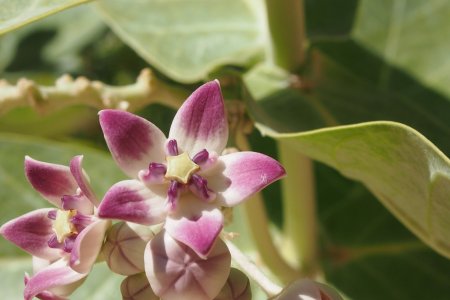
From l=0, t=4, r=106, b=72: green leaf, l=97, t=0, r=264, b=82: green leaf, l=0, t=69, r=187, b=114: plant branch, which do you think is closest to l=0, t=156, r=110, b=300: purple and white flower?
l=0, t=69, r=187, b=114: plant branch

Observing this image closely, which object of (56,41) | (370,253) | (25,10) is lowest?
(370,253)

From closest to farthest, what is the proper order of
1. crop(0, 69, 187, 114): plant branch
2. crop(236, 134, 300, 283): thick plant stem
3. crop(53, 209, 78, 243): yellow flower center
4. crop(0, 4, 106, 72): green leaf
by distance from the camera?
1. crop(53, 209, 78, 243): yellow flower center
2. crop(0, 69, 187, 114): plant branch
3. crop(236, 134, 300, 283): thick plant stem
4. crop(0, 4, 106, 72): green leaf

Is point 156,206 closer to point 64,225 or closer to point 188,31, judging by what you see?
point 64,225

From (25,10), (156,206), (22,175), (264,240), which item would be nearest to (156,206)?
(156,206)

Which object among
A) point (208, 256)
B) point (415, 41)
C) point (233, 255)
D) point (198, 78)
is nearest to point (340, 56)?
point (415, 41)

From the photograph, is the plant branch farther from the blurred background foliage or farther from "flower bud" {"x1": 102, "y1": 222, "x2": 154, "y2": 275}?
"flower bud" {"x1": 102, "y1": 222, "x2": 154, "y2": 275}

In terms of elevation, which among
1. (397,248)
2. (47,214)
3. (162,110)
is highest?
(47,214)

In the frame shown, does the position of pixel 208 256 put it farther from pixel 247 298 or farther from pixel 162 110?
pixel 162 110
